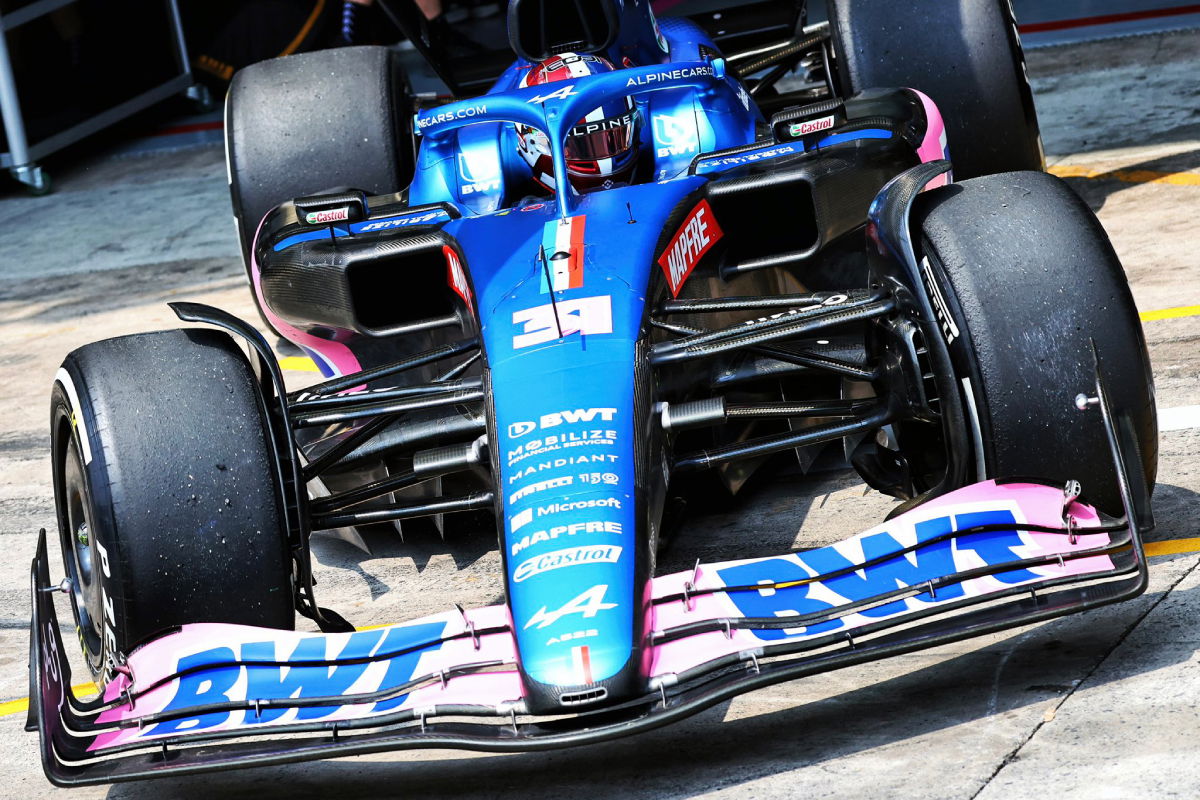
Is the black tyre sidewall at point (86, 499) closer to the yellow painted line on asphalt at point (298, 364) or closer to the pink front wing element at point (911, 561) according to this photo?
the pink front wing element at point (911, 561)

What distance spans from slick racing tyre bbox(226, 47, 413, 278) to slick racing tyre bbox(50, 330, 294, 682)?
2.62 meters

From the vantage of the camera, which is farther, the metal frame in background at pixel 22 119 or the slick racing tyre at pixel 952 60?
the metal frame in background at pixel 22 119

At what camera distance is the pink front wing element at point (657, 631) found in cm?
322

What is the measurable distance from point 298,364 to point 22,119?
16.4ft

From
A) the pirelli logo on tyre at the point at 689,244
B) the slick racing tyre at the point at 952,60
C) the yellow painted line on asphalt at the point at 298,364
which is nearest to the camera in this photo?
the pirelli logo on tyre at the point at 689,244

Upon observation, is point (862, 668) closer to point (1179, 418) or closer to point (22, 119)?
point (1179, 418)

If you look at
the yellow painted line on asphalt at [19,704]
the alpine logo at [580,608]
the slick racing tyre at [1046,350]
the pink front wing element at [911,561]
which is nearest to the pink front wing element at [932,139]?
the slick racing tyre at [1046,350]

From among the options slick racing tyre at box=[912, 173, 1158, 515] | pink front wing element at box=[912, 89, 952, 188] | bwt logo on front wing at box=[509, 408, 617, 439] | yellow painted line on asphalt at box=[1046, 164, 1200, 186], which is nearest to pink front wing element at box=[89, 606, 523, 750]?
bwt logo on front wing at box=[509, 408, 617, 439]

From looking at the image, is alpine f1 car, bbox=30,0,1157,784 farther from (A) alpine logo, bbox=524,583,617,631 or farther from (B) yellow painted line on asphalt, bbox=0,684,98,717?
(B) yellow painted line on asphalt, bbox=0,684,98,717

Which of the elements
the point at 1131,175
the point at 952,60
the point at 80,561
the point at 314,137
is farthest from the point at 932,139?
the point at 80,561

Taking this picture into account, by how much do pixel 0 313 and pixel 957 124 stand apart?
5028 millimetres

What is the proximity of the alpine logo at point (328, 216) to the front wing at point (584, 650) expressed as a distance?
1727 mm

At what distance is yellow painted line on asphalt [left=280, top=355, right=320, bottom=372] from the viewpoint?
22.8 ft

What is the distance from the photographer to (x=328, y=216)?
5000 millimetres
